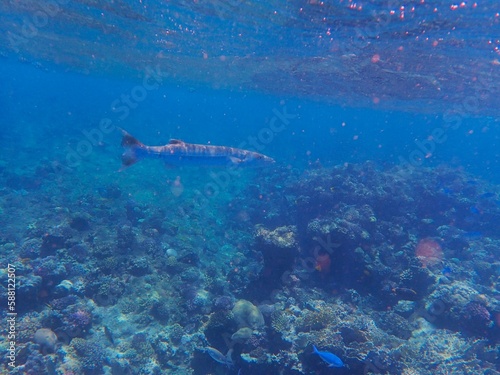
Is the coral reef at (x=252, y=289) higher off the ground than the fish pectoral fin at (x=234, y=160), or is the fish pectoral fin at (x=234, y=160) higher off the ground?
the fish pectoral fin at (x=234, y=160)

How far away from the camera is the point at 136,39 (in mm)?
19766

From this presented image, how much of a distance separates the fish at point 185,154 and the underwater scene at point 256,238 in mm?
43

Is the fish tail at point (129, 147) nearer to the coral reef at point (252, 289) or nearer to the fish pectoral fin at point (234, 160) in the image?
the fish pectoral fin at point (234, 160)

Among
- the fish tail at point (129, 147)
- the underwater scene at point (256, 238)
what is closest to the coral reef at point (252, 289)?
the underwater scene at point (256, 238)

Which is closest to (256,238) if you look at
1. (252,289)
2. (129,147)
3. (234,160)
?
(252,289)

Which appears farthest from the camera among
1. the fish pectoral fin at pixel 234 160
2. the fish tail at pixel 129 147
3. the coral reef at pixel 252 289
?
the fish pectoral fin at pixel 234 160

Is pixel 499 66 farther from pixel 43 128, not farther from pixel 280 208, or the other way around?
pixel 43 128

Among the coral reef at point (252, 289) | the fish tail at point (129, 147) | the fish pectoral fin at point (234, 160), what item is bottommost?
the coral reef at point (252, 289)

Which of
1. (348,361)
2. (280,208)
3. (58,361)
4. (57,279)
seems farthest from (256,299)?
(280,208)

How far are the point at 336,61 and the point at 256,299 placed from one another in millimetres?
15869

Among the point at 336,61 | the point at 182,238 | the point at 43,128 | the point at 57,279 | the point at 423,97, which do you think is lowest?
the point at 43,128

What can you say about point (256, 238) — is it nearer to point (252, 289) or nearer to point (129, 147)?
point (252, 289)

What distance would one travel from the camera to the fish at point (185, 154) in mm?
7391

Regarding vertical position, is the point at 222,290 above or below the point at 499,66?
below
